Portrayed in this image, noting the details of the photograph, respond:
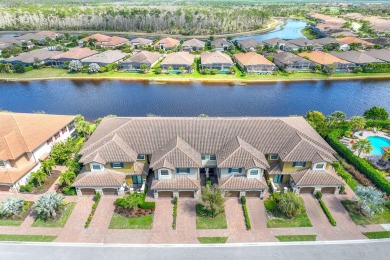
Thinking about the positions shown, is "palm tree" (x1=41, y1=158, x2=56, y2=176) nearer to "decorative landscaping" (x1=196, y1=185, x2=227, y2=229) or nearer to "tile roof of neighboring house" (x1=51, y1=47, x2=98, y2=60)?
"decorative landscaping" (x1=196, y1=185, x2=227, y2=229)

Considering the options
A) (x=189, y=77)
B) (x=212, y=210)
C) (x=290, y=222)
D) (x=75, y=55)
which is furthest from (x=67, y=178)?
(x=75, y=55)

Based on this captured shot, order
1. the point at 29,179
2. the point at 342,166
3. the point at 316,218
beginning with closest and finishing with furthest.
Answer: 1. the point at 316,218
2. the point at 29,179
3. the point at 342,166

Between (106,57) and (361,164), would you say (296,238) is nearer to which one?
(361,164)

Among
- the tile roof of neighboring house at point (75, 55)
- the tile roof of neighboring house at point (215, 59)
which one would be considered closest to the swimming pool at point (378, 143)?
the tile roof of neighboring house at point (215, 59)

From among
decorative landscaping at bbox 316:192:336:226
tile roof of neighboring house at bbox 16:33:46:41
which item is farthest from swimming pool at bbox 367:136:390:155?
tile roof of neighboring house at bbox 16:33:46:41

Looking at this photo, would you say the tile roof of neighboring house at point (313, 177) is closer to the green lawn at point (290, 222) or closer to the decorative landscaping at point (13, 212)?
the green lawn at point (290, 222)

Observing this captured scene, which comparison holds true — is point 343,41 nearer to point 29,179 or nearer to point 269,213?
point 269,213

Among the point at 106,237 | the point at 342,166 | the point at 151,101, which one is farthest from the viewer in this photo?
the point at 151,101

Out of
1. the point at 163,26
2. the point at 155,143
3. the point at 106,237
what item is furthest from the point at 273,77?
the point at 163,26
